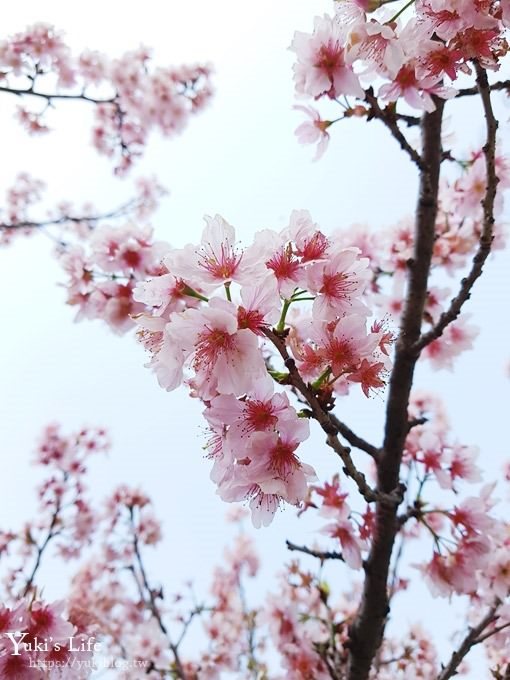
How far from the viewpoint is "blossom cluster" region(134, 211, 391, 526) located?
4.17 feet

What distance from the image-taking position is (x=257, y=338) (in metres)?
1.27

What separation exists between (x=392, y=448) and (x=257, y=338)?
1381 millimetres

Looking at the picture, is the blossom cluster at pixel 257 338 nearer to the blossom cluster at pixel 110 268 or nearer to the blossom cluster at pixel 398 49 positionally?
the blossom cluster at pixel 398 49

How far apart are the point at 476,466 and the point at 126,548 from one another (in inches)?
188

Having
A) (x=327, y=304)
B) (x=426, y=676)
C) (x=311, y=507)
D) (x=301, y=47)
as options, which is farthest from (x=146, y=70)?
(x=426, y=676)

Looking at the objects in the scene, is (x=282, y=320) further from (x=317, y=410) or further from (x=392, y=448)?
(x=392, y=448)

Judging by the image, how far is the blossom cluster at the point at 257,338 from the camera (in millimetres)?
1271

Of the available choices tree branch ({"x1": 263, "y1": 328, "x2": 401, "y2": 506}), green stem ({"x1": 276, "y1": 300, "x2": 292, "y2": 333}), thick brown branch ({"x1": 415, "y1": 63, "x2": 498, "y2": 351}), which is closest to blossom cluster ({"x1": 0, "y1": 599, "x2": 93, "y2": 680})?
tree branch ({"x1": 263, "y1": 328, "x2": 401, "y2": 506})

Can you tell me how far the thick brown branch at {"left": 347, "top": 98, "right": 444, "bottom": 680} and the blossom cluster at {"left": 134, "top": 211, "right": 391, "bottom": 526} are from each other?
998mm

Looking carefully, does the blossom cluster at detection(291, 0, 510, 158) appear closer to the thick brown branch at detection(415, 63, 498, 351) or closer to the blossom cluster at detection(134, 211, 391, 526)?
the thick brown branch at detection(415, 63, 498, 351)

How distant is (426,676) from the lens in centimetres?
454

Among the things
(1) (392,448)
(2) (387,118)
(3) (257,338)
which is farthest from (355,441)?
(2) (387,118)

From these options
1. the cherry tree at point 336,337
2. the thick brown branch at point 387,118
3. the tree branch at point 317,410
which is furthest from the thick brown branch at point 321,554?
the thick brown branch at point 387,118

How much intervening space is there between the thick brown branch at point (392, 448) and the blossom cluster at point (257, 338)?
3.27 ft
